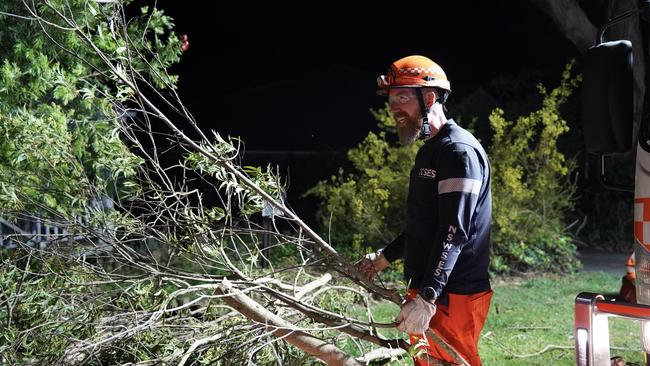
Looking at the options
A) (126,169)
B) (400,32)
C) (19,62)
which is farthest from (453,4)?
(126,169)

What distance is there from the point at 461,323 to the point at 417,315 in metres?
0.39

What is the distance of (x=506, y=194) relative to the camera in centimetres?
940

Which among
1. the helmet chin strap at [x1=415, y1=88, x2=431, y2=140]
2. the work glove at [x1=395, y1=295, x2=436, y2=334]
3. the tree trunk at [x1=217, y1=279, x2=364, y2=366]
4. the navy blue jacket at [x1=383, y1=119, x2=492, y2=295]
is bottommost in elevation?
the tree trunk at [x1=217, y1=279, x2=364, y2=366]

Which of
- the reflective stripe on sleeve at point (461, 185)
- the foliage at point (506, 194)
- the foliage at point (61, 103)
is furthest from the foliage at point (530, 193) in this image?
the reflective stripe on sleeve at point (461, 185)

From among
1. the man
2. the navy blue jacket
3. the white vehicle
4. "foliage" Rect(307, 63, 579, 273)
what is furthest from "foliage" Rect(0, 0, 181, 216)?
"foliage" Rect(307, 63, 579, 273)

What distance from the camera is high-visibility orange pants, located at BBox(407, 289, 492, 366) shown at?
3637 mm

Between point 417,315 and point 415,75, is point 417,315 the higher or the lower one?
the lower one

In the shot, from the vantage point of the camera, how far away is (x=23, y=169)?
17.8 feet

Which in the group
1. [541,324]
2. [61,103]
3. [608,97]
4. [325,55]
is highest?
[608,97]

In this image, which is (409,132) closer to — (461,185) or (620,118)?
(461,185)

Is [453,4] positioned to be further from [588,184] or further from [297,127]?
[588,184]

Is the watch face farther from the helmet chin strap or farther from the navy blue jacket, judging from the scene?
the helmet chin strap

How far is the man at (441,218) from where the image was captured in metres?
3.39

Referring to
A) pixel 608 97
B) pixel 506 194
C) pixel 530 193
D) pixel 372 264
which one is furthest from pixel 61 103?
pixel 530 193
